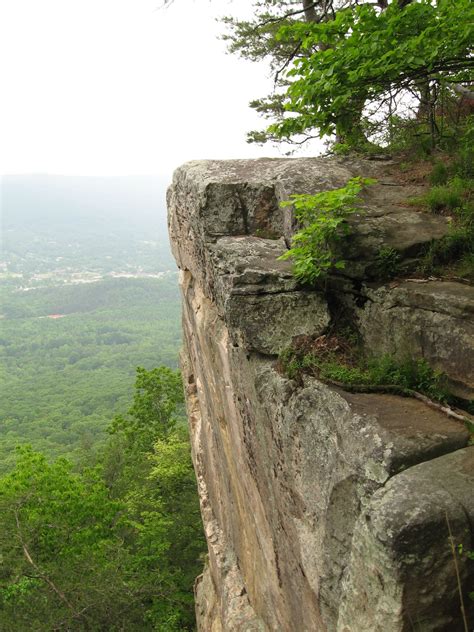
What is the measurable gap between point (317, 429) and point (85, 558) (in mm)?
14286

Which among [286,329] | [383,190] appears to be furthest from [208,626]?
[383,190]

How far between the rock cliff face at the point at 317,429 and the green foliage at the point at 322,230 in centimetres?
32

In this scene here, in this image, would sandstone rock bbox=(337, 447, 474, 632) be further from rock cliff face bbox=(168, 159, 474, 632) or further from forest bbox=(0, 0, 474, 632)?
forest bbox=(0, 0, 474, 632)

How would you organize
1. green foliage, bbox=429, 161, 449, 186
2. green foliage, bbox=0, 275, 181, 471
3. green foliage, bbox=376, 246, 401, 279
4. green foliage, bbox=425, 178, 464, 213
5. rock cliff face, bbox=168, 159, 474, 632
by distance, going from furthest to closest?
green foliage, bbox=0, 275, 181, 471
green foliage, bbox=429, 161, 449, 186
green foliage, bbox=425, 178, 464, 213
green foliage, bbox=376, 246, 401, 279
rock cliff face, bbox=168, 159, 474, 632

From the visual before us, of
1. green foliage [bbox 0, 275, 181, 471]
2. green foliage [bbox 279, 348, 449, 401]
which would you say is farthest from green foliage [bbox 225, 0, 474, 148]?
green foliage [bbox 0, 275, 181, 471]

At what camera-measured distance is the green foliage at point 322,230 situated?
738cm

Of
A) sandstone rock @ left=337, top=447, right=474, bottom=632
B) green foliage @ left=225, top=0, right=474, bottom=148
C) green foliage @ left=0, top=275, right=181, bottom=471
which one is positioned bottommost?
green foliage @ left=0, top=275, right=181, bottom=471

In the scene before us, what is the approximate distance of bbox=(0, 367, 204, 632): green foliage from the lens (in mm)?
16156

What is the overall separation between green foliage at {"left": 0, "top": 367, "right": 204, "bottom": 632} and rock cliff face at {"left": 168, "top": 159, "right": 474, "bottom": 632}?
5.88 meters

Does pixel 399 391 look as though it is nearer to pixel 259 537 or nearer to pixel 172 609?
pixel 259 537

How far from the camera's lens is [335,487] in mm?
5793

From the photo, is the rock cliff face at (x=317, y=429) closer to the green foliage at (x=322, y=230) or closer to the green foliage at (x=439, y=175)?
the green foliage at (x=322, y=230)

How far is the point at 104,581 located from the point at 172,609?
294 centimetres

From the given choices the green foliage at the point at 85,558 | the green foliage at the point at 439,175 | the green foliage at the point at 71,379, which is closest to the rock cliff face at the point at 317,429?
the green foliage at the point at 439,175
